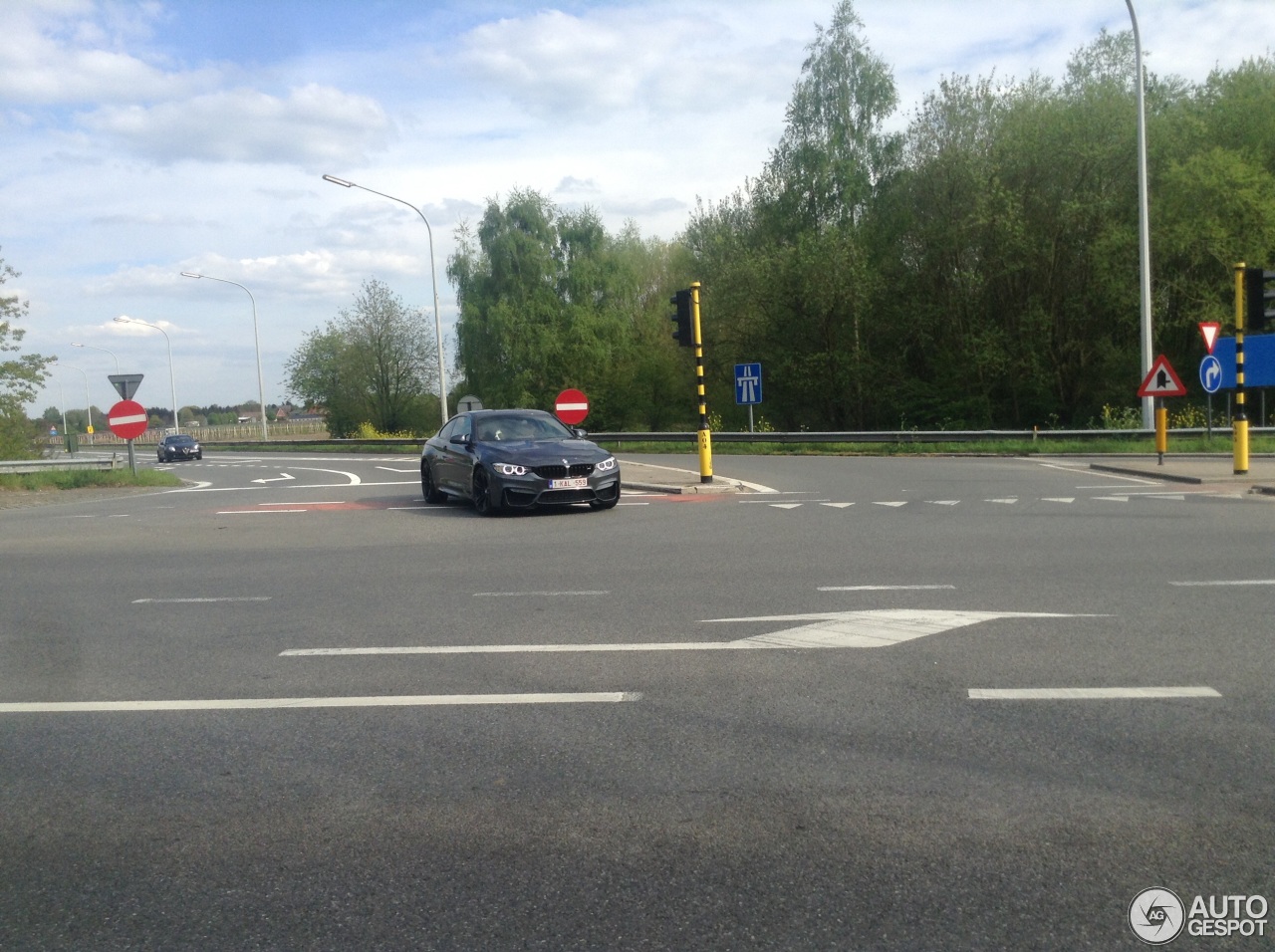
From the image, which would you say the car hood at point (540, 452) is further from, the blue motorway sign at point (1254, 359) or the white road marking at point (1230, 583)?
the blue motorway sign at point (1254, 359)

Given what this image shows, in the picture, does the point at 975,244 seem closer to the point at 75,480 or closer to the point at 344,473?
the point at 344,473

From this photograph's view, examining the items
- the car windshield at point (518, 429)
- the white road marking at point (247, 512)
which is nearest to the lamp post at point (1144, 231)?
the car windshield at point (518, 429)

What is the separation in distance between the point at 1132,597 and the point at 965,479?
42.7ft

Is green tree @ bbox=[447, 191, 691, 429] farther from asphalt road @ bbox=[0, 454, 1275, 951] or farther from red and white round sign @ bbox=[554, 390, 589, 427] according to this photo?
asphalt road @ bbox=[0, 454, 1275, 951]

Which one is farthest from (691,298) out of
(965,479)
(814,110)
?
(814,110)

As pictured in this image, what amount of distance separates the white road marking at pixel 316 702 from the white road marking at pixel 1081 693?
5.85 feet

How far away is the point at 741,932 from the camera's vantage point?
330 cm

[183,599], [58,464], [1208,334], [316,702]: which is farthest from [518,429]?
[58,464]

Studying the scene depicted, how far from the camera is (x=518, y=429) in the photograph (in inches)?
709

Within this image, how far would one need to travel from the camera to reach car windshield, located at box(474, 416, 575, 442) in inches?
701

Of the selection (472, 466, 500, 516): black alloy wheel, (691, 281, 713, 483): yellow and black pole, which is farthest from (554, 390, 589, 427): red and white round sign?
(472, 466, 500, 516): black alloy wheel

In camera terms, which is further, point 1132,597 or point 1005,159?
point 1005,159

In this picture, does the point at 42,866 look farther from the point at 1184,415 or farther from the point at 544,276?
the point at 544,276

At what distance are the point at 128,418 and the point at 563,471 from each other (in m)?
14.8
